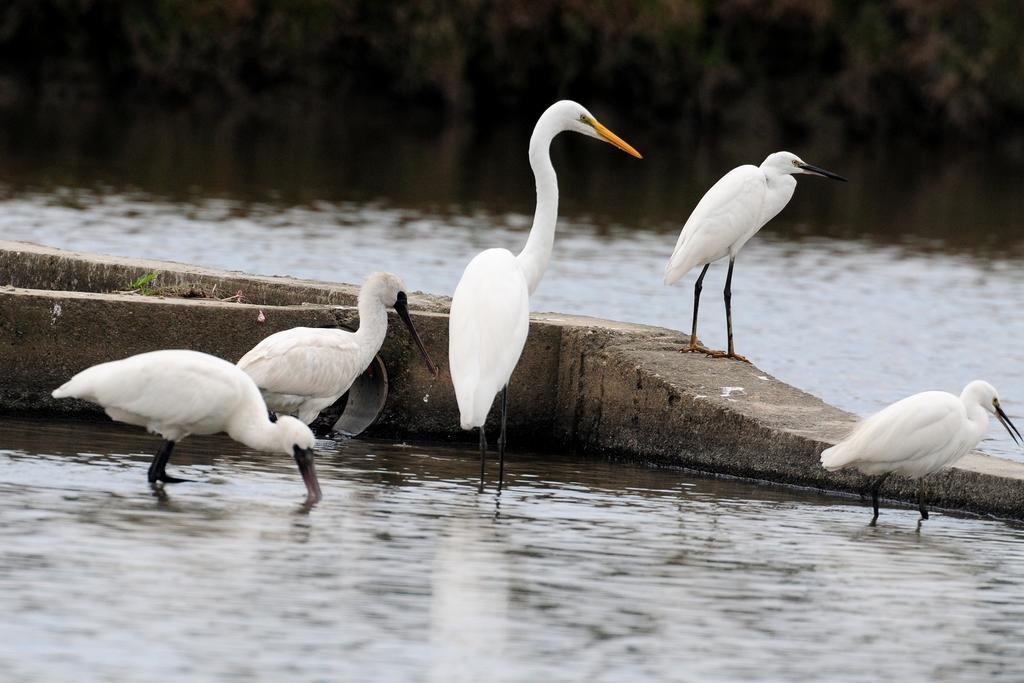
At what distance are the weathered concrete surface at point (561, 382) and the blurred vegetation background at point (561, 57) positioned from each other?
3748 centimetres

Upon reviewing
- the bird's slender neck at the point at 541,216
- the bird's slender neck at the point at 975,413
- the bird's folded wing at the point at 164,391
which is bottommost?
the bird's folded wing at the point at 164,391

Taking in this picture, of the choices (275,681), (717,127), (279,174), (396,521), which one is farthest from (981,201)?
(275,681)

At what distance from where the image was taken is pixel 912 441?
998cm

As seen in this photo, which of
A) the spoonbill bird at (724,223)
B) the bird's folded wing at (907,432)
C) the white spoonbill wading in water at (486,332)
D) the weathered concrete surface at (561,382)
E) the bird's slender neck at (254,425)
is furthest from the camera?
the spoonbill bird at (724,223)

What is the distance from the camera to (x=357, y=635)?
23.7ft

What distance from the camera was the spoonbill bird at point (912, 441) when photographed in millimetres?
9969

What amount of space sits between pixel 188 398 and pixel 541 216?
2863 mm

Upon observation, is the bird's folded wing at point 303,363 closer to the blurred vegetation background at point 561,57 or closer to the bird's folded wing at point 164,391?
the bird's folded wing at point 164,391

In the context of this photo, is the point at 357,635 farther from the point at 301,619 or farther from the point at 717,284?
the point at 717,284

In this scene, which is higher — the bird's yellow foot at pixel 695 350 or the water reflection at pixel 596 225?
the water reflection at pixel 596 225

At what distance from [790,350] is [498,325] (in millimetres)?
8291

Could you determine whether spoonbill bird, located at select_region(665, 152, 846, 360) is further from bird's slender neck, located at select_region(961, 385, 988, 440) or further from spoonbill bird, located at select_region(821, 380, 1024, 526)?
A: spoonbill bird, located at select_region(821, 380, 1024, 526)

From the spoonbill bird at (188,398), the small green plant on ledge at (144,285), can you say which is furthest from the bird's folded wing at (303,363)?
the small green plant on ledge at (144,285)

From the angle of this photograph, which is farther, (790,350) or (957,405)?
(790,350)
